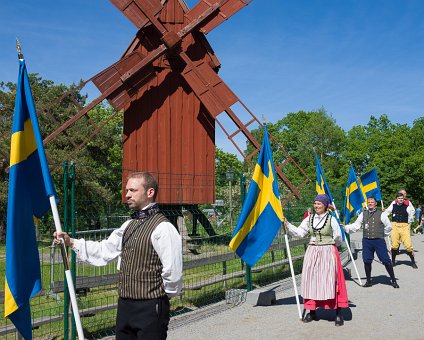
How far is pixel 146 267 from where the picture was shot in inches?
155

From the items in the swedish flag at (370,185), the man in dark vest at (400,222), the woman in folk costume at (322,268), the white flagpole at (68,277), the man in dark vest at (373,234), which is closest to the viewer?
the white flagpole at (68,277)

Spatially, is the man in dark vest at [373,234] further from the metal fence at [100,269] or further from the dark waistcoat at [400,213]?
the dark waistcoat at [400,213]

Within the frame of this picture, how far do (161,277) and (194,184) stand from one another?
10617mm

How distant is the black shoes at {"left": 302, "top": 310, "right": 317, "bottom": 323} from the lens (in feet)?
24.7

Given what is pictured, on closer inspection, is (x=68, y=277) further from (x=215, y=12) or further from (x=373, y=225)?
(x=215, y=12)

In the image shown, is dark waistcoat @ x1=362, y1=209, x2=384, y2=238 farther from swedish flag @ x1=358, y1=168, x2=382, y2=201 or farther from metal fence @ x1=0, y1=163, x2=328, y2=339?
swedish flag @ x1=358, y1=168, x2=382, y2=201

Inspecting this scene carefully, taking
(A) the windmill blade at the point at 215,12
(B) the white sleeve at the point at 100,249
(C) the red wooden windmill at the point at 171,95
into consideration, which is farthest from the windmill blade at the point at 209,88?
(B) the white sleeve at the point at 100,249

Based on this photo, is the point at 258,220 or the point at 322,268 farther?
the point at 258,220

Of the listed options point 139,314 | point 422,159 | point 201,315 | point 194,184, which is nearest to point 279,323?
point 201,315

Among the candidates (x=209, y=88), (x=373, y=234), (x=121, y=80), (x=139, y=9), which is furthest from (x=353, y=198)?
(x=139, y=9)

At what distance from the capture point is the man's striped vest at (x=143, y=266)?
12.9ft

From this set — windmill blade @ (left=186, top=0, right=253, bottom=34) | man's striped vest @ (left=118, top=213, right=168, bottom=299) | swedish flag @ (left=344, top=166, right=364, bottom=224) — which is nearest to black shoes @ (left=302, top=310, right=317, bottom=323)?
man's striped vest @ (left=118, top=213, right=168, bottom=299)

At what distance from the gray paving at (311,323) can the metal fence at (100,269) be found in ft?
2.73

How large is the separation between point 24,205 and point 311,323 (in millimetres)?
4758
